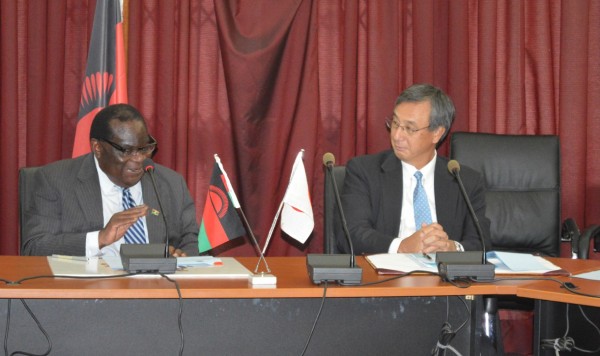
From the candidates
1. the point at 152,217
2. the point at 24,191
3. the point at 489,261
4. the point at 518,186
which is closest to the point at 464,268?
the point at 489,261

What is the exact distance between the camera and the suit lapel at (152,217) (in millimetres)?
3271

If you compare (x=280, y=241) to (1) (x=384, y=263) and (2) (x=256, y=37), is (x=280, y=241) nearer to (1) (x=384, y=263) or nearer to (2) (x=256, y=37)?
(2) (x=256, y=37)

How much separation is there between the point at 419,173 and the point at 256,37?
1.27 meters

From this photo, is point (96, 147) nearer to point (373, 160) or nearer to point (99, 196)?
point (99, 196)

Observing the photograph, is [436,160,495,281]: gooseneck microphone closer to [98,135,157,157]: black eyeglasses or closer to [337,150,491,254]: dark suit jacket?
[337,150,491,254]: dark suit jacket

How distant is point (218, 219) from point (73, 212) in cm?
69

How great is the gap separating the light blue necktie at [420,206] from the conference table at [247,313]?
2.85 ft

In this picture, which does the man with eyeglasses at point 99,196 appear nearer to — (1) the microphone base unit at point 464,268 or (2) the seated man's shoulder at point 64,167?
(2) the seated man's shoulder at point 64,167

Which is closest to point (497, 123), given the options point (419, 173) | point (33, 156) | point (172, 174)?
point (419, 173)

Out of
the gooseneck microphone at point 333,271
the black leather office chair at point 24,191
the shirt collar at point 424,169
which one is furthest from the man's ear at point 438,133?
the black leather office chair at point 24,191

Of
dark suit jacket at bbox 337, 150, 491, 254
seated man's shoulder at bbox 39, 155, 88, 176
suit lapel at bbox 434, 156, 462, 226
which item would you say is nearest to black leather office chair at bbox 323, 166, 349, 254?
dark suit jacket at bbox 337, 150, 491, 254

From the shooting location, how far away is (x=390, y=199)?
3.53m

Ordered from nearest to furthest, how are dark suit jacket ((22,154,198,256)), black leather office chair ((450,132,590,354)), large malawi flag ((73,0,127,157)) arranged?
dark suit jacket ((22,154,198,256)) < black leather office chair ((450,132,590,354)) < large malawi flag ((73,0,127,157))

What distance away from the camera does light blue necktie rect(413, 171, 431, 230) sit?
3.52m
